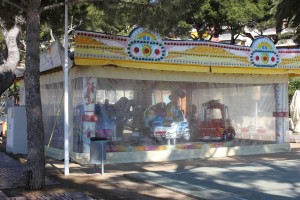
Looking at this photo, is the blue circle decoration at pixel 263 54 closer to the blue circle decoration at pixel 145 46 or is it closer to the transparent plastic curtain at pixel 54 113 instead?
the blue circle decoration at pixel 145 46

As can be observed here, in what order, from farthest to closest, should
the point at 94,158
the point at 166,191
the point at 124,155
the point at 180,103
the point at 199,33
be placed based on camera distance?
the point at 199,33 < the point at 180,103 < the point at 124,155 < the point at 94,158 < the point at 166,191

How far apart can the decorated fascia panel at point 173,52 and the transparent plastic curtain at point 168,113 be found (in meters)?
0.92

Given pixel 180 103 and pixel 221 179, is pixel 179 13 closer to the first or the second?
pixel 221 179

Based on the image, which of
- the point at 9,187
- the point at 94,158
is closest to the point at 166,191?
the point at 94,158

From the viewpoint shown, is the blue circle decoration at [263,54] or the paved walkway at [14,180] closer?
the paved walkway at [14,180]

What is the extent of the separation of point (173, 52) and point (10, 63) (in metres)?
4.99

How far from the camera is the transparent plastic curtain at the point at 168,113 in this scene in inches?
511

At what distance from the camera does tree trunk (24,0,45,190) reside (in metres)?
8.66

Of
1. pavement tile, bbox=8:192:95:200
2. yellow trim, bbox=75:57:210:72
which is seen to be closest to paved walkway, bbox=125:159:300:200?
pavement tile, bbox=8:192:95:200

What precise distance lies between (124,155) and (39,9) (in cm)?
563

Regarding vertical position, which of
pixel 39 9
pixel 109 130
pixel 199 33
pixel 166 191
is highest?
pixel 199 33

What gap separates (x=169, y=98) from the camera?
1439cm

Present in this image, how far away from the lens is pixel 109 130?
43.5ft

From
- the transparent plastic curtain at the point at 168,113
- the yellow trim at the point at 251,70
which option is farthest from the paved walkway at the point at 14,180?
the yellow trim at the point at 251,70
